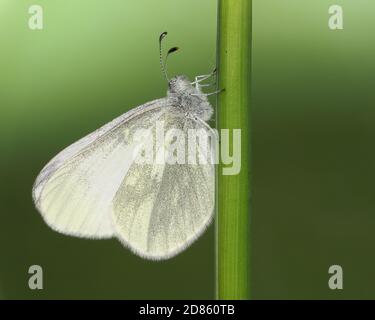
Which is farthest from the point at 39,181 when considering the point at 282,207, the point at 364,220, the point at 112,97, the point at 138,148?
the point at 364,220

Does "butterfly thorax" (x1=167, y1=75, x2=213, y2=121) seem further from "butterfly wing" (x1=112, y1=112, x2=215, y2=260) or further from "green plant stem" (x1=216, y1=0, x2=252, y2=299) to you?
"green plant stem" (x1=216, y1=0, x2=252, y2=299)

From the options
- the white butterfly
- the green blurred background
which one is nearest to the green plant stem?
the white butterfly

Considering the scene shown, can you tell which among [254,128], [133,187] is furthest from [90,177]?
[254,128]

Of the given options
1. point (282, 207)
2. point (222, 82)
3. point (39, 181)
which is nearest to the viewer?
point (222, 82)

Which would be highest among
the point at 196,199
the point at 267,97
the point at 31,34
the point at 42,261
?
the point at 31,34

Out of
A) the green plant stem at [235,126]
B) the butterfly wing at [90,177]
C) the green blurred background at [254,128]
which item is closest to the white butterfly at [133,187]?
the butterfly wing at [90,177]

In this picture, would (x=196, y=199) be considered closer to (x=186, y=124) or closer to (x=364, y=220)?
(x=186, y=124)
